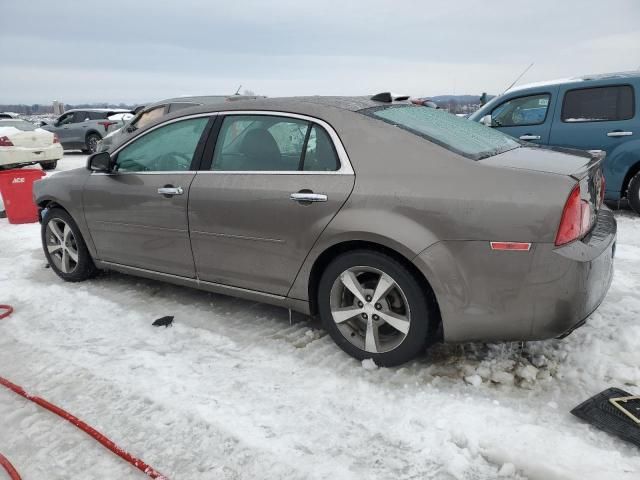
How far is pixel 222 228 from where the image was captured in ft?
11.1

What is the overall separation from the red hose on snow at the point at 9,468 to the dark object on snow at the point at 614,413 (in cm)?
263

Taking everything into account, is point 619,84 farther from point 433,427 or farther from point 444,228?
point 433,427

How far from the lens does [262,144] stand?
334 centimetres

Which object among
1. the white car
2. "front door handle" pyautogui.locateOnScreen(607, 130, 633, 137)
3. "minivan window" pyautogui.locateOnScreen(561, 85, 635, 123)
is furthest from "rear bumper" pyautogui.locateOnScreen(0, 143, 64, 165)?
"front door handle" pyautogui.locateOnScreen(607, 130, 633, 137)

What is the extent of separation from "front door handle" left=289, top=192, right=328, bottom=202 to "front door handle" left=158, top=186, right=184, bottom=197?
100 centimetres

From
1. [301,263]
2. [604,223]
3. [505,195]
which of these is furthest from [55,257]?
[604,223]

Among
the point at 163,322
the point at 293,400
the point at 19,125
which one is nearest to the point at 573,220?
the point at 293,400

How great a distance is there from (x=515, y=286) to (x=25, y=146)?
43.4 feet

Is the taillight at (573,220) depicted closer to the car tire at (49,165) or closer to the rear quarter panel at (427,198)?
the rear quarter panel at (427,198)

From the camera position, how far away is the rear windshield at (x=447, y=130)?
112 inches

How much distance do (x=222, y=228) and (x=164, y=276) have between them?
866 mm

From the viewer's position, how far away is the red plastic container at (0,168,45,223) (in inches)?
283

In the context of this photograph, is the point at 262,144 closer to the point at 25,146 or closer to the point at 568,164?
the point at 568,164

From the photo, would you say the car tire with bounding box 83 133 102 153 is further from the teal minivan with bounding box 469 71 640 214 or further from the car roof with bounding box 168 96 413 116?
the car roof with bounding box 168 96 413 116
